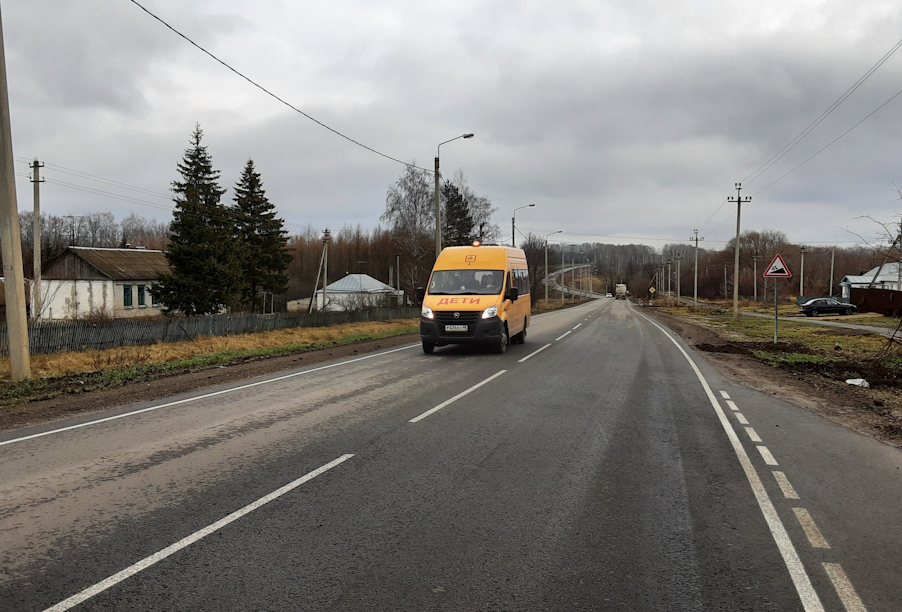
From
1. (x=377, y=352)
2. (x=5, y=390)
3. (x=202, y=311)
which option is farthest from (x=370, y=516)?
(x=202, y=311)

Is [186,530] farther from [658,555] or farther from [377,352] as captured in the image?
[377,352]

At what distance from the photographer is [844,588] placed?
3.33 metres

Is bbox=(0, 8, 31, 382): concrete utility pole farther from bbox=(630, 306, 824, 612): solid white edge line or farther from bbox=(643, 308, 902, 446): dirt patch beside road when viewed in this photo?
bbox=(643, 308, 902, 446): dirt patch beside road

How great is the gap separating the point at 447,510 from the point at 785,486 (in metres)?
3.10

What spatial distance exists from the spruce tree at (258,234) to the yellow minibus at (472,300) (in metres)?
34.1

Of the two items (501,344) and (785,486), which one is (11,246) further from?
(785,486)

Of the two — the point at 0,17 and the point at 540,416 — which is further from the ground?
the point at 0,17

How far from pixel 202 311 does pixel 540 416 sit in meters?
31.0

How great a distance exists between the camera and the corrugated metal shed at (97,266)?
47438mm

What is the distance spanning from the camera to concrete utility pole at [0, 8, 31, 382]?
10.2 meters

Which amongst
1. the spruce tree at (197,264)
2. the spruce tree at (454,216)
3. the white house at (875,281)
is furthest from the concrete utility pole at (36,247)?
the white house at (875,281)

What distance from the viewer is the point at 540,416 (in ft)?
25.9

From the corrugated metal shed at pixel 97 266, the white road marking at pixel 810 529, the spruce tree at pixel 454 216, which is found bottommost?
the white road marking at pixel 810 529

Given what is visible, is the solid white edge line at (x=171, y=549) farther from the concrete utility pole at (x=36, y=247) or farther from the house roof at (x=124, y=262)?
the house roof at (x=124, y=262)
